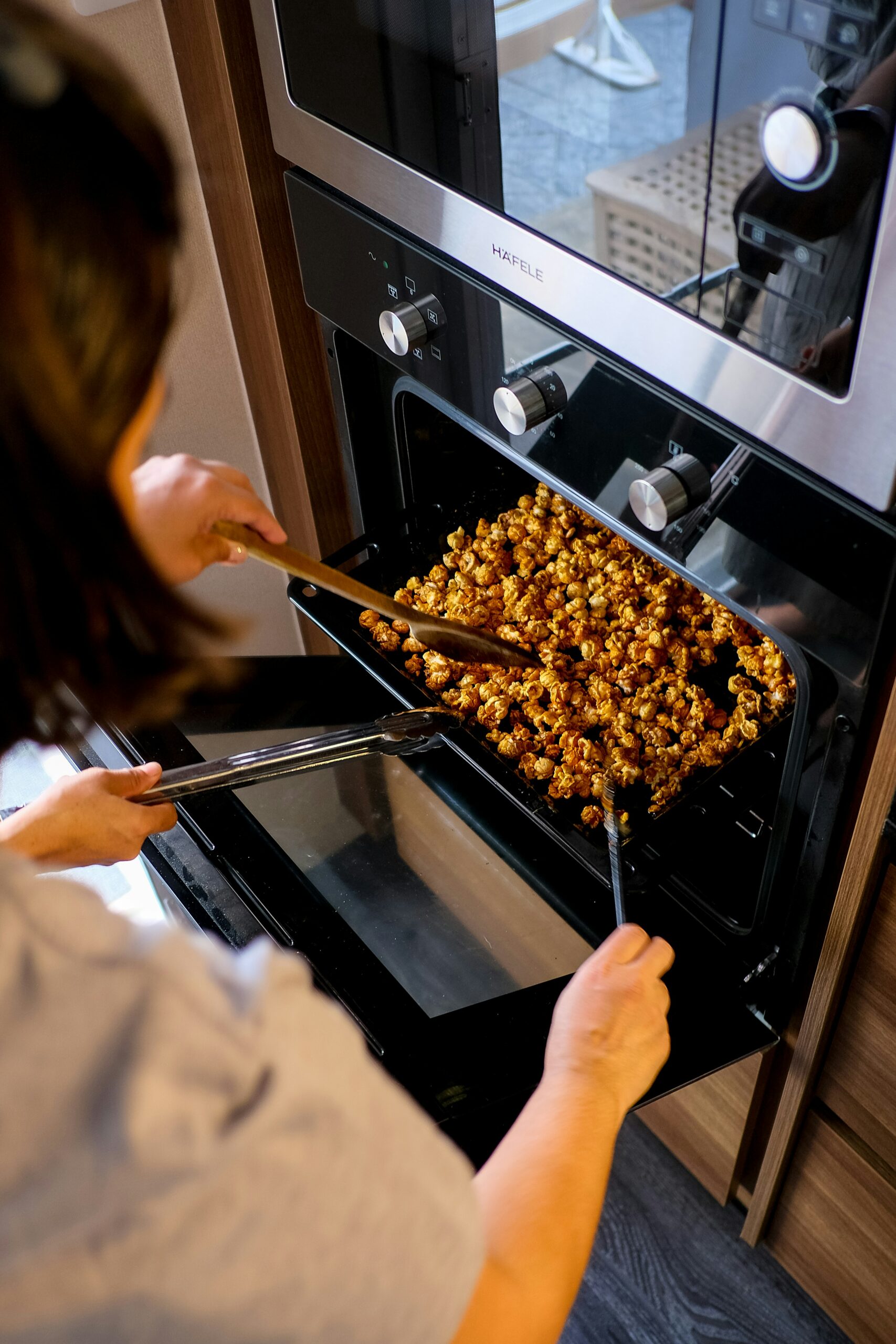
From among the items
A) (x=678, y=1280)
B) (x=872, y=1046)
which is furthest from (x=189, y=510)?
(x=678, y=1280)

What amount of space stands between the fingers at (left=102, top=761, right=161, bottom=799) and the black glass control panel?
521 millimetres

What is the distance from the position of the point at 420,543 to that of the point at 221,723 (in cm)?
27

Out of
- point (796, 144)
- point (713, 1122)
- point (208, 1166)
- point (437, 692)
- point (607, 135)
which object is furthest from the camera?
point (713, 1122)

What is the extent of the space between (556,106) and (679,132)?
101mm

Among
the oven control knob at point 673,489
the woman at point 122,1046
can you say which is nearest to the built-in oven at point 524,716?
the oven control knob at point 673,489

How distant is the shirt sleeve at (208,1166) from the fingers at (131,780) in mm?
541

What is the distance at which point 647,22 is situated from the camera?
562 mm

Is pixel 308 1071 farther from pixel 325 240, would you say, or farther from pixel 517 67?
pixel 325 240

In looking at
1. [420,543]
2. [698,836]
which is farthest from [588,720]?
[420,543]

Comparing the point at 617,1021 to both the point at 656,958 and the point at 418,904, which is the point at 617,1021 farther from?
the point at 418,904

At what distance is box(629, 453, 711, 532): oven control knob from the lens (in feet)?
2.26

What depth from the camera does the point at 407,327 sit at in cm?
86

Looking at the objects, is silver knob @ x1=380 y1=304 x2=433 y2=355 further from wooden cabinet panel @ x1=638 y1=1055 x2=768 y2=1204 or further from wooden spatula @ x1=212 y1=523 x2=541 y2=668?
wooden cabinet panel @ x1=638 y1=1055 x2=768 y2=1204

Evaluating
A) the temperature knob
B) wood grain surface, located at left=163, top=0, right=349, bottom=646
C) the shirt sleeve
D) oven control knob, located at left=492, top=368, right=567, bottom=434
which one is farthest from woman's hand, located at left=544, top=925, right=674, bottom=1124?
wood grain surface, located at left=163, top=0, right=349, bottom=646
